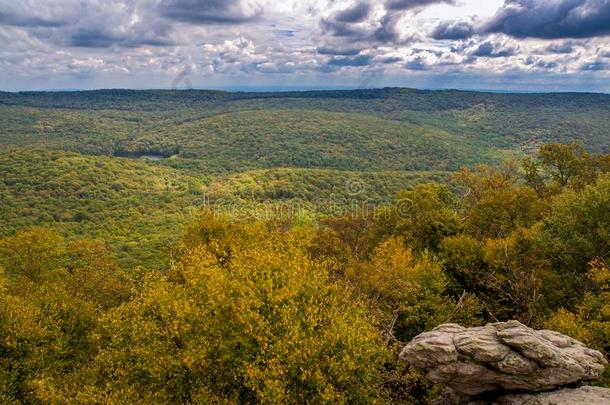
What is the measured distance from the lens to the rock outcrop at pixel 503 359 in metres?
21.9

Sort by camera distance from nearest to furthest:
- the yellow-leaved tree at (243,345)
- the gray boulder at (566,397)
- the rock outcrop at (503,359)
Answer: the gray boulder at (566,397)
the rock outcrop at (503,359)
the yellow-leaved tree at (243,345)

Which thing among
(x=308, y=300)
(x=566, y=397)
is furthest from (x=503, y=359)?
(x=308, y=300)

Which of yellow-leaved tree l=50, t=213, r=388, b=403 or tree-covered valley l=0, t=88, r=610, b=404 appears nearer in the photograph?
yellow-leaved tree l=50, t=213, r=388, b=403

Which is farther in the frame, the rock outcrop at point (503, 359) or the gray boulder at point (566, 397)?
the rock outcrop at point (503, 359)

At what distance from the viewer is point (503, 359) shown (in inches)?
879

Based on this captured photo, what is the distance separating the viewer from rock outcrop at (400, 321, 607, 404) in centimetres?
2194

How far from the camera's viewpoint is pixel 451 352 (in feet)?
77.0

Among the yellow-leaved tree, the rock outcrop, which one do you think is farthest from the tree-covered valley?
the rock outcrop

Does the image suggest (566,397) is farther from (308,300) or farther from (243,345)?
(243,345)

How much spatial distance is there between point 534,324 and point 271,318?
942 inches

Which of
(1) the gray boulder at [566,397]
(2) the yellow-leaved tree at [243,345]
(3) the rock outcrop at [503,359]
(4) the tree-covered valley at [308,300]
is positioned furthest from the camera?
(4) the tree-covered valley at [308,300]

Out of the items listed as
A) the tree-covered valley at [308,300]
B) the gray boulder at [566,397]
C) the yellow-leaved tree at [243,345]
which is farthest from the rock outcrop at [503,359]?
the yellow-leaved tree at [243,345]

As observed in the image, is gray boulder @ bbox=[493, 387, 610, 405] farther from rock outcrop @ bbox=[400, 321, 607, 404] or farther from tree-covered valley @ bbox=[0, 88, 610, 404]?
tree-covered valley @ bbox=[0, 88, 610, 404]

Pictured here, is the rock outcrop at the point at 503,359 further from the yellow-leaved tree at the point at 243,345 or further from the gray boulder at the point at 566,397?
the yellow-leaved tree at the point at 243,345
